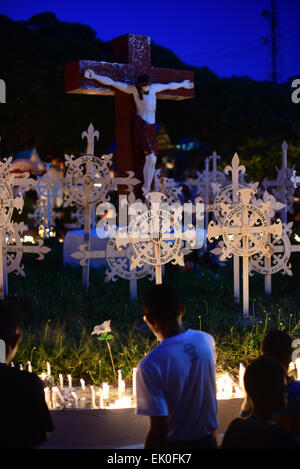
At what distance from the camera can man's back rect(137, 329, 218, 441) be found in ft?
9.18

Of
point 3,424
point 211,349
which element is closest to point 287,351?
point 211,349

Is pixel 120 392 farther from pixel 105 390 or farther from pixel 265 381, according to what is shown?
pixel 265 381

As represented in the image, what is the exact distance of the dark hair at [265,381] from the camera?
269cm

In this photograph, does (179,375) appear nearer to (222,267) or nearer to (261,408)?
(261,408)

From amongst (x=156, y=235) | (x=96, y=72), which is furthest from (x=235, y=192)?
(x=96, y=72)

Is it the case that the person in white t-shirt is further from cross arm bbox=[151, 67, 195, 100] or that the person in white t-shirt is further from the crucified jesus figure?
cross arm bbox=[151, 67, 195, 100]

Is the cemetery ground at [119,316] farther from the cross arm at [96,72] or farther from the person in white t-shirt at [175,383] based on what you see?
the cross arm at [96,72]

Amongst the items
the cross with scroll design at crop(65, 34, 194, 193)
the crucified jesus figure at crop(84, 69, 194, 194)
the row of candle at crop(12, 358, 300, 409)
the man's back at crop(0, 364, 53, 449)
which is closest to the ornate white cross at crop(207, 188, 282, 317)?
the row of candle at crop(12, 358, 300, 409)

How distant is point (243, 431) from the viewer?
2.65 meters

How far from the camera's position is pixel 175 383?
112 inches

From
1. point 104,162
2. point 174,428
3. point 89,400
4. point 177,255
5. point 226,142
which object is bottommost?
point 89,400

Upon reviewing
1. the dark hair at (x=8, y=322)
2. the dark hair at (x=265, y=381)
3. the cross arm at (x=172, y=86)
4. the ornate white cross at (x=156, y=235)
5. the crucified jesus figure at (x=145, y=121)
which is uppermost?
the cross arm at (x=172, y=86)

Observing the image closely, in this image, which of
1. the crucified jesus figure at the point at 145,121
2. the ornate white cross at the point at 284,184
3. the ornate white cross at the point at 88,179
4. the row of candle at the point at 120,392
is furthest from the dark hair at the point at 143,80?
the row of candle at the point at 120,392

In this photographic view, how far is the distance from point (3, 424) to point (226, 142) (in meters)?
38.4
